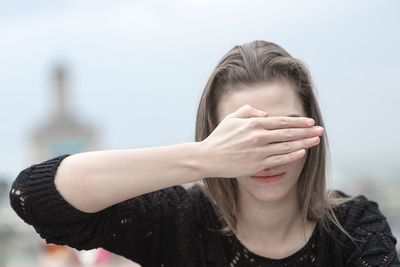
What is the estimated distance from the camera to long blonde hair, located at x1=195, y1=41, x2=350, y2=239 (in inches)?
81.7

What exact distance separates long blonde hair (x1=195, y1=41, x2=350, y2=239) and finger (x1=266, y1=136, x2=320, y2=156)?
24cm

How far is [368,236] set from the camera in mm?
2129

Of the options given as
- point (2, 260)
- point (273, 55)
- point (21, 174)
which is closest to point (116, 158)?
point (21, 174)

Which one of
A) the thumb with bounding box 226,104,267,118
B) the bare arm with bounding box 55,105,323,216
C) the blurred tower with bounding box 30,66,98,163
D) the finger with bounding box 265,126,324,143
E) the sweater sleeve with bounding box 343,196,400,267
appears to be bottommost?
the blurred tower with bounding box 30,66,98,163

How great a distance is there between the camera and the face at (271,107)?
197 cm

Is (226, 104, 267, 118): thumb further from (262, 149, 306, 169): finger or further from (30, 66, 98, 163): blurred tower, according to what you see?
(30, 66, 98, 163): blurred tower

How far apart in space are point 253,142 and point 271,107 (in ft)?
0.57

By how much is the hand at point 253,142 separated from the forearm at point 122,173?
60 millimetres

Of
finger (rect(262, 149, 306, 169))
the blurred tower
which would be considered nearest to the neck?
finger (rect(262, 149, 306, 169))

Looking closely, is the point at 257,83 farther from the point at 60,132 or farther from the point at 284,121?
the point at 60,132

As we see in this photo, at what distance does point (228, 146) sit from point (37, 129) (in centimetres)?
1686

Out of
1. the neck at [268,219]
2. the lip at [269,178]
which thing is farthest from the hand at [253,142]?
the neck at [268,219]

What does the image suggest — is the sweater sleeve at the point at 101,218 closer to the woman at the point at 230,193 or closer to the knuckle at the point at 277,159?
the woman at the point at 230,193

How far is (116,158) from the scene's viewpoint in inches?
75.4
